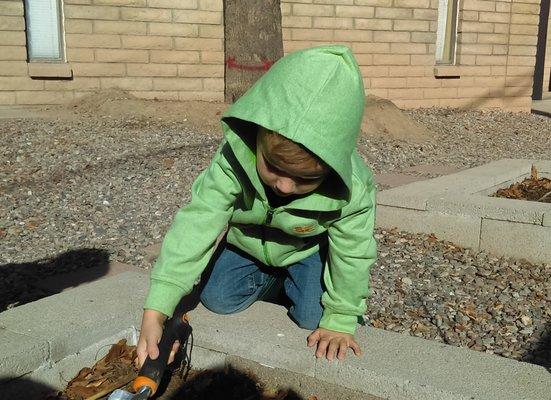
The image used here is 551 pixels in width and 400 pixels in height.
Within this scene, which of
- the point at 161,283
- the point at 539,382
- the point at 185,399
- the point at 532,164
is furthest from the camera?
the point at 532,164

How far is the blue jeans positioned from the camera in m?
2.83

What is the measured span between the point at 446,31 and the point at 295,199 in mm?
11401

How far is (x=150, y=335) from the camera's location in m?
2.34

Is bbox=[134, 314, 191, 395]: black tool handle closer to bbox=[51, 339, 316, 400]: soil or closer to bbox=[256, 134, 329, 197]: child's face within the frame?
bbox=[51, 339, 316, 400]: soil

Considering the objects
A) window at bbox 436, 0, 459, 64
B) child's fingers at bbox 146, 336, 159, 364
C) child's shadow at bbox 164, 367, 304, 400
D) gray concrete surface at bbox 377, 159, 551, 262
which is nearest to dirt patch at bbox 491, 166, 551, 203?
gray concrete surface at bbox 377, 159, 551, 262

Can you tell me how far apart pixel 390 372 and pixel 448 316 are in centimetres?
144

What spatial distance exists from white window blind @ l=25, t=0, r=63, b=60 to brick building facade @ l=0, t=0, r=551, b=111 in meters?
0.18

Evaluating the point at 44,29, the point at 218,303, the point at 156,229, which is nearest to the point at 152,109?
the point at 44,29

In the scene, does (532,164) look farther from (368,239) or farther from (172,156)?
(368,239)

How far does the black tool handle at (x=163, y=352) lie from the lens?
7.47 ft

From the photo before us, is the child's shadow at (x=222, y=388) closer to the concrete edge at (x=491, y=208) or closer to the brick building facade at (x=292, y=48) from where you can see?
the concrete edge at (x=491, y=208)

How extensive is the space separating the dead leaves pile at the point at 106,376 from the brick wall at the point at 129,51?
721 centimetres

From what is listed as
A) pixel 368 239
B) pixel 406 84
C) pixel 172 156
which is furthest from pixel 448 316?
pixel 406 84

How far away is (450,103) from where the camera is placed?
12914 millimetres
